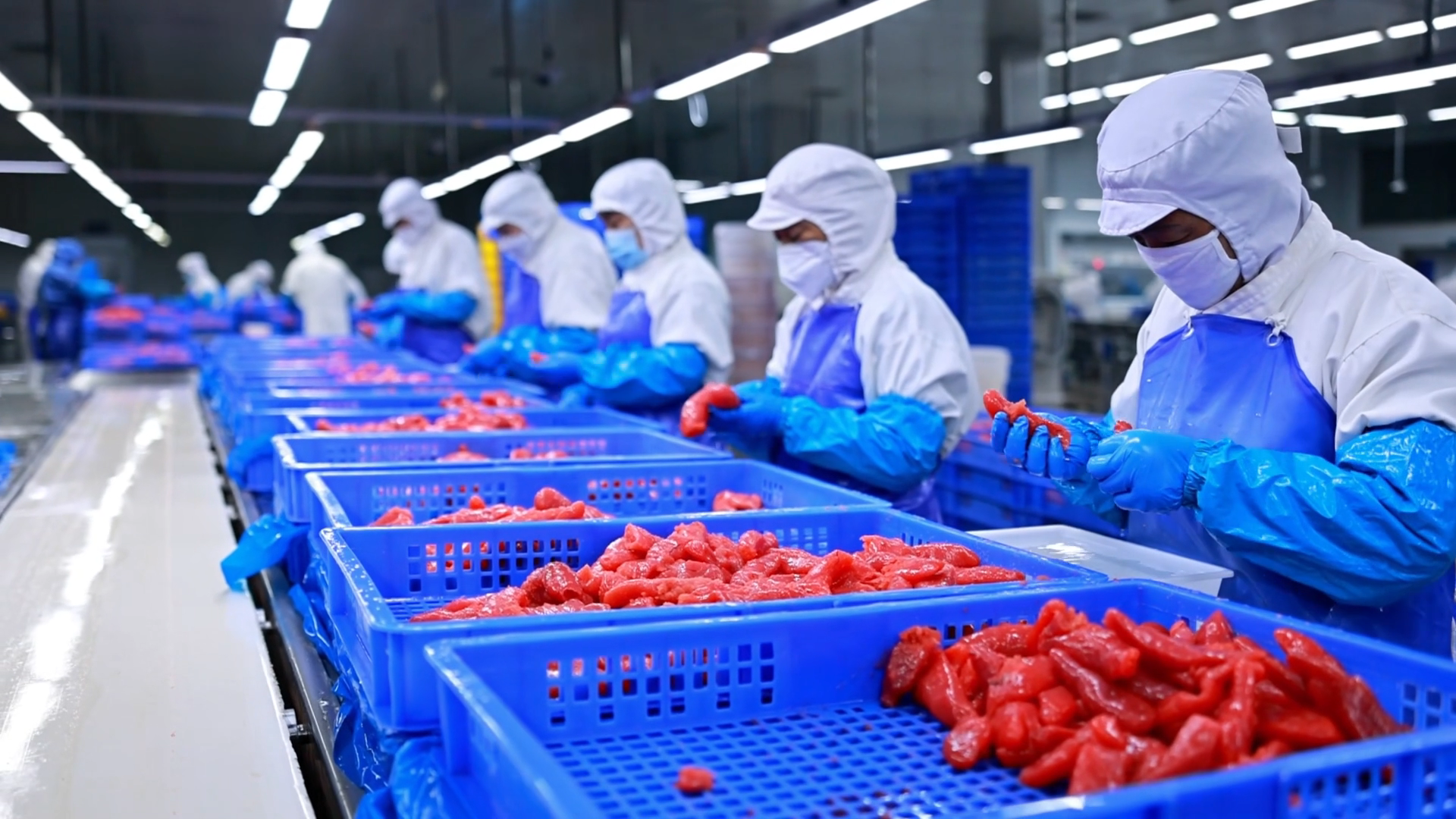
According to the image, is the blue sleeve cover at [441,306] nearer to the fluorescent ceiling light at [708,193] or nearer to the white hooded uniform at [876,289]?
the white hooded uniform at [876,289]

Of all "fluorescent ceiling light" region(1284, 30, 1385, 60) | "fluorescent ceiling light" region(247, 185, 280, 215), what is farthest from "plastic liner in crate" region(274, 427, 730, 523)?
"fluorescent ceiling light" region(247, 185, 280, 215)

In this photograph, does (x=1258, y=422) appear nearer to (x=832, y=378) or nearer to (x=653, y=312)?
(x=832, y=378)

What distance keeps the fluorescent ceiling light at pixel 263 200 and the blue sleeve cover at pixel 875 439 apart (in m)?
17.3

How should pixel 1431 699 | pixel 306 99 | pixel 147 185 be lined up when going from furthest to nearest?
pixel 147 185 < pixel 306 99 < pixel 1431 699

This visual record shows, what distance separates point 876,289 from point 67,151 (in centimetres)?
1068

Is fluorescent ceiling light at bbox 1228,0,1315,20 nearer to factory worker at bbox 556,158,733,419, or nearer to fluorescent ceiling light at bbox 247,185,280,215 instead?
factory worker at bbox 556,158,733,419

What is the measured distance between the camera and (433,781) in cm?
134

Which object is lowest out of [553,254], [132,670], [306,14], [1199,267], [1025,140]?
[132,670]

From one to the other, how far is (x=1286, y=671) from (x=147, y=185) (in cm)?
2835

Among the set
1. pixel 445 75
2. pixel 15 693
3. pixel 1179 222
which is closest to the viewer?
pixel 15 693

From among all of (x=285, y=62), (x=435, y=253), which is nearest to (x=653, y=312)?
(x=285, y=62)

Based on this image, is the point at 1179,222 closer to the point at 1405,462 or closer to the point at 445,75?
the point at 1405,462

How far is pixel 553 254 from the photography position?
6703 mm

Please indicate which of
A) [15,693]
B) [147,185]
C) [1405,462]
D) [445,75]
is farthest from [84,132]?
[1405,462]
